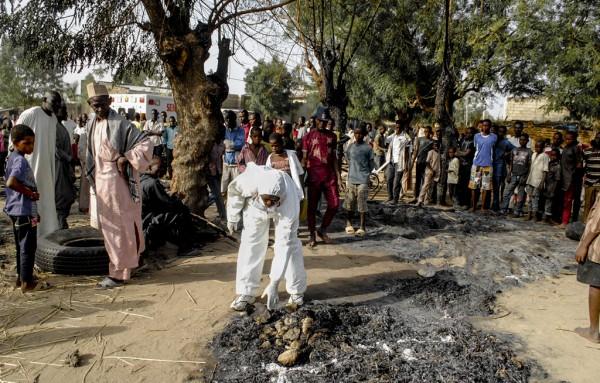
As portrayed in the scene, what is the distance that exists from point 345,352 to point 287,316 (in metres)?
0.71

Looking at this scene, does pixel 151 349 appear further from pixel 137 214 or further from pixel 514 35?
pixel 514 35

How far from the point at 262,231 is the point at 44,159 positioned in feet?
9.94

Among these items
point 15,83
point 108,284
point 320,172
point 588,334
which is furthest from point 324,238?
point 15,83

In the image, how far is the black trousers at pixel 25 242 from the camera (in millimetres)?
4629

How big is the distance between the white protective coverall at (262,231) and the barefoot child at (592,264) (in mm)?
2366

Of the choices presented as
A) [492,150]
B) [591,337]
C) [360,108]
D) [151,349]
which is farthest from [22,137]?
[360,108]

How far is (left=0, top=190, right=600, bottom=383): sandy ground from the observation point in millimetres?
3475

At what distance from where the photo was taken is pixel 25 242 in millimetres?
4648

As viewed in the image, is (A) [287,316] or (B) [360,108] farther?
(B) [360,108]

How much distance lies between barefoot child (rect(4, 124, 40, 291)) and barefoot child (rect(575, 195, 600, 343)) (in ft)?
16.0

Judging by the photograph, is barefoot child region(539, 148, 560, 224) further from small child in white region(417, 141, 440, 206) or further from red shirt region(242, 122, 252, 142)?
red shirt region(242, 122, 252, 142)

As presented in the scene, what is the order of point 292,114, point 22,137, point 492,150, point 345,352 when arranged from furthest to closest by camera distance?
point 292,114 → point 492,150 → point 22,137 → point 345,352

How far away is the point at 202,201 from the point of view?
7562mm

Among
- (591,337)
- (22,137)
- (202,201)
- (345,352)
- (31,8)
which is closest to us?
(345,352)
